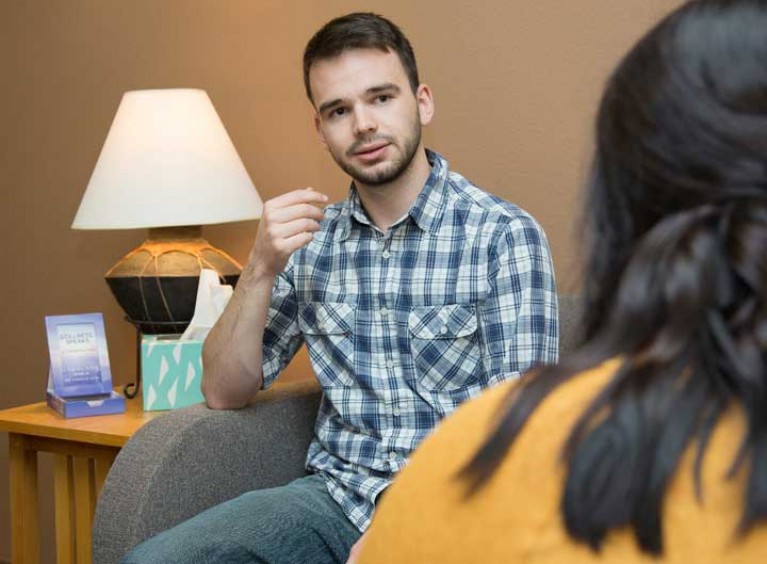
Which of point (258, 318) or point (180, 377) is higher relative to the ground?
point (258, 318)

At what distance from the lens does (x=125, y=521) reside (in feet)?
5.67

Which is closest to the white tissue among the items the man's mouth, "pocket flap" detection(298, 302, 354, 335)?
"pocket flap" detection(298, 302, 354, 335)

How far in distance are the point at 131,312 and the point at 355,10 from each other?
2.63 feet

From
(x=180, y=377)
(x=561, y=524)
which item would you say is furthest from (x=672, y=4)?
(x=561, y=524)

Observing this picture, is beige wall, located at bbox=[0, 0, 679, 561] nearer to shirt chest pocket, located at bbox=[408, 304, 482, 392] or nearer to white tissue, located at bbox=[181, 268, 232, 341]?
shirt chest pocket, located at bbox=[408, 304, 482, 392]

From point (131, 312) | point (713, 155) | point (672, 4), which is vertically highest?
point (672, 4)

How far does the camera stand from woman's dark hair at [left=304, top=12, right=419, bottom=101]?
6.24 feet

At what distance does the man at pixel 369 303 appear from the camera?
176 centimetres

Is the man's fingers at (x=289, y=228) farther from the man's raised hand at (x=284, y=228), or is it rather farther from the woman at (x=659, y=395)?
the woman at (x=659, y=395)

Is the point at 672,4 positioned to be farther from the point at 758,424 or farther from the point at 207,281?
the point at 758,424

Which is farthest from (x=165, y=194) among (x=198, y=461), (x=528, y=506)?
(x=528, y=506)

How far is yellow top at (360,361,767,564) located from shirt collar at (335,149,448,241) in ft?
3.75

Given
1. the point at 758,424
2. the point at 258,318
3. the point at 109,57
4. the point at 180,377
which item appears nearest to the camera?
the point at 758,424

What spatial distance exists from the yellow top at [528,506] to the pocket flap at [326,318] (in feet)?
3.78
